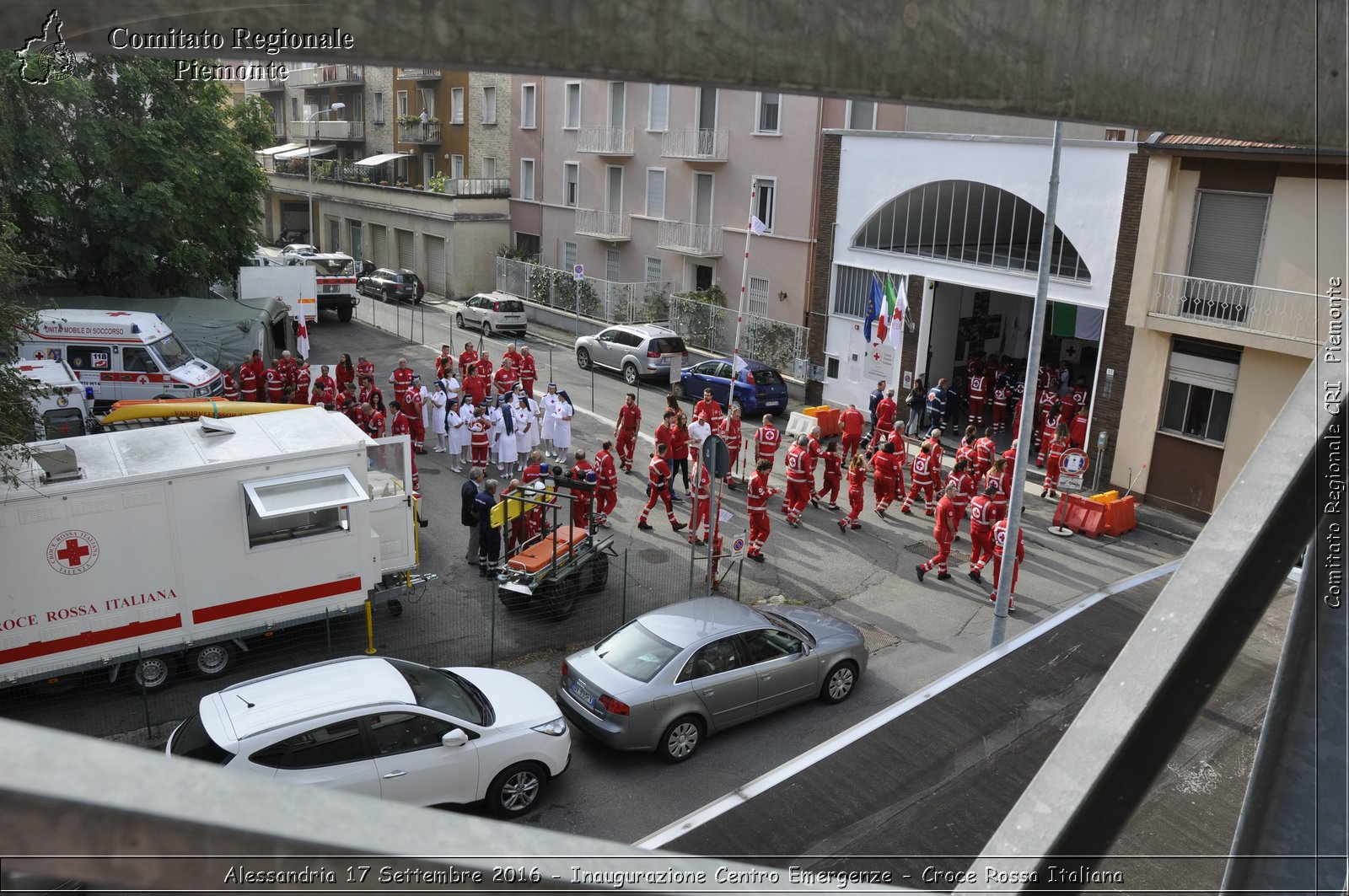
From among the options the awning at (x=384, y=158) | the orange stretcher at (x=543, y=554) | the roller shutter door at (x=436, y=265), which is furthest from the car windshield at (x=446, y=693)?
the awning at (x=384, y=158)

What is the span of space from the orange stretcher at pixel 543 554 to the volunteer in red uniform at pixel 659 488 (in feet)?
9.36

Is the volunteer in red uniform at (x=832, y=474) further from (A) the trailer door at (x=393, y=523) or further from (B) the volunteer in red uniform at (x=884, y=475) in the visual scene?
(A) the trailer door at (x=393, y=523)

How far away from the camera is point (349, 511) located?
11609 mm

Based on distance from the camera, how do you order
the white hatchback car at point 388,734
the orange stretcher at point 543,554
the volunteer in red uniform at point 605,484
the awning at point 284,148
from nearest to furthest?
the white hatchback car at point 388,734 < the orange stretcher at point 543,554 < the volunteer in red uniform at point 605,484 < the awning at point 284,148

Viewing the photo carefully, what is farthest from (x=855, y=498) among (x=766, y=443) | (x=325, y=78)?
(x=325, y=78)

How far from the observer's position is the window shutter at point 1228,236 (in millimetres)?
17547

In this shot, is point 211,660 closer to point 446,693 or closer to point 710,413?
point 446,693

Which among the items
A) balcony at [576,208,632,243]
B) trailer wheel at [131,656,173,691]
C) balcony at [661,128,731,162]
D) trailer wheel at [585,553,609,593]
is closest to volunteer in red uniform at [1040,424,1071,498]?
trailer wheel at [585,553,609,593]

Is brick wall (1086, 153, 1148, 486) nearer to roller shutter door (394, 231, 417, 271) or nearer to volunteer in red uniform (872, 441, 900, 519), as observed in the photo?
volunteer in red uniform (872, 441, 900, 519)

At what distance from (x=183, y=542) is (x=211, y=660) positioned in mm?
1435

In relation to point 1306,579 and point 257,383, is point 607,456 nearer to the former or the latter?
point 257,383

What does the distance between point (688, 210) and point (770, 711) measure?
25.3 metres

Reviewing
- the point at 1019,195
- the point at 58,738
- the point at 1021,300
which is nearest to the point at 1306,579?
the point at 58,738

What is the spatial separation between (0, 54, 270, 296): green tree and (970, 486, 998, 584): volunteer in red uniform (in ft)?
70.1
